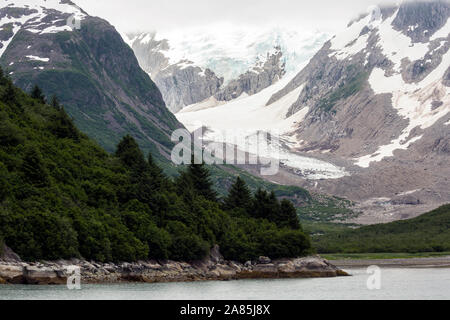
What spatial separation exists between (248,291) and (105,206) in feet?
89.1

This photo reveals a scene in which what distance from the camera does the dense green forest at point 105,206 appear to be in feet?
289

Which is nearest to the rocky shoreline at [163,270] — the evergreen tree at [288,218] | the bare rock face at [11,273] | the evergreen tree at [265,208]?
the bare rock face at [11,273]

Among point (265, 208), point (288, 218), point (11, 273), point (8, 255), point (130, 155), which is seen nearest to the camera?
point (11, 273)

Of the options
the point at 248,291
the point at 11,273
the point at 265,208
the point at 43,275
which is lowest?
the point at 248,291

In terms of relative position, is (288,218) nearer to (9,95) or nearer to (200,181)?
(200,181)

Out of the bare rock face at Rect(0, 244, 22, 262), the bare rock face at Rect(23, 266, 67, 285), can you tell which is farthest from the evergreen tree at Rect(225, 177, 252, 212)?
the bare rock face at Rect(0, 244, 22, 262)

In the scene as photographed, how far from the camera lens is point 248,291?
289 ft

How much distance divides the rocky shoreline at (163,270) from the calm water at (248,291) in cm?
308

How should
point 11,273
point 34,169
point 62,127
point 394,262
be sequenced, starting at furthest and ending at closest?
point 394,262 < point 62,127 < point 34,169 < point 11,273

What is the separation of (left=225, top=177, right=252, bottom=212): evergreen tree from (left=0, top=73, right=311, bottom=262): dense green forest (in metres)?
0.18

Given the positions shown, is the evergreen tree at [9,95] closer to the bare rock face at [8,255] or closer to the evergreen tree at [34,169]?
the evergreen tree at [34,169]

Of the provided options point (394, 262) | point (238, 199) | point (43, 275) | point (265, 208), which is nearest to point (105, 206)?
point (43, 275)

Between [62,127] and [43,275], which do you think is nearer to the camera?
[43,275]
